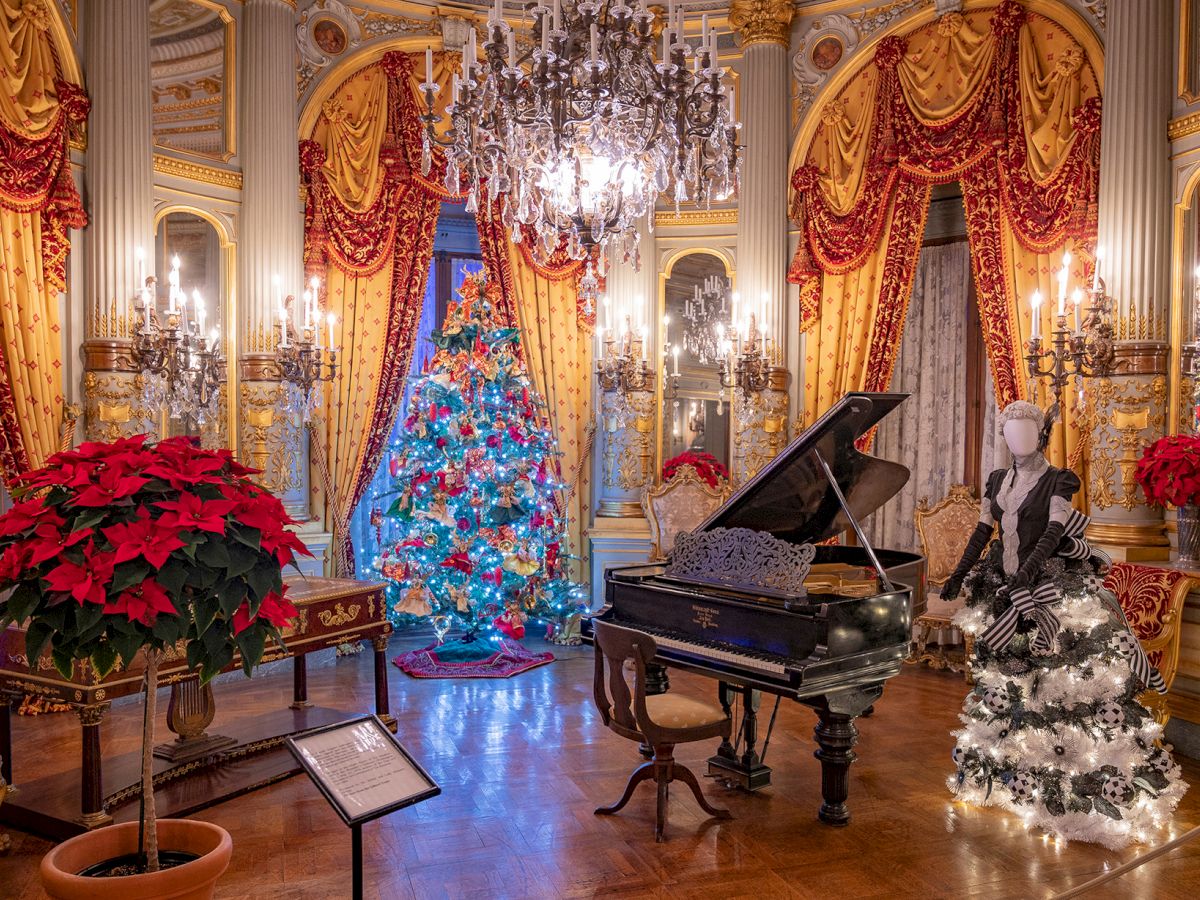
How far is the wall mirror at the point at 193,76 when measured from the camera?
705 cm

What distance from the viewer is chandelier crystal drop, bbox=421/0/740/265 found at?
4.84 metres

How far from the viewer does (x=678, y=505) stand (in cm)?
803

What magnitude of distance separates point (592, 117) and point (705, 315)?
539cm

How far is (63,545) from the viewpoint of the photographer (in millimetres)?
2119

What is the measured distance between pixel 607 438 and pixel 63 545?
21.2 ft

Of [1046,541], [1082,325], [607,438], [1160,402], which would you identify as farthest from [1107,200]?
[607,438]

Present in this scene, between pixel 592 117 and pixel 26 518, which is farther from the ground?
pixel 592 117

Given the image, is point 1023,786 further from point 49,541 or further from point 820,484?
point 49,541

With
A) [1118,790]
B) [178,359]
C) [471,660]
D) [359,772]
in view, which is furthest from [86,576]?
[471,660]

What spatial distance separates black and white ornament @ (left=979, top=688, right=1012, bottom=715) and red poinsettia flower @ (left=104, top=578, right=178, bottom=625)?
12.2ft

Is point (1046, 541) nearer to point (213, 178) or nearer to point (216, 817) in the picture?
point (216, 817)

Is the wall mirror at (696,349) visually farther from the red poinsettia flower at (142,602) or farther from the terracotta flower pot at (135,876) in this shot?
the red poinsettia flower at (142,602)

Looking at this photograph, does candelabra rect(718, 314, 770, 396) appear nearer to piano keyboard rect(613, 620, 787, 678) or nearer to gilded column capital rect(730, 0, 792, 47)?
gilded column capital rect(730, 0, 792, 47)

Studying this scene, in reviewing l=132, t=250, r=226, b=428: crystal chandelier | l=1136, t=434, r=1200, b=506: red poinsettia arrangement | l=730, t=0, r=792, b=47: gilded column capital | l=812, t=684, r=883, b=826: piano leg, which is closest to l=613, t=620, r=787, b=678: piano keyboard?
l=812, t=684, r=883, b=826: piano leg
